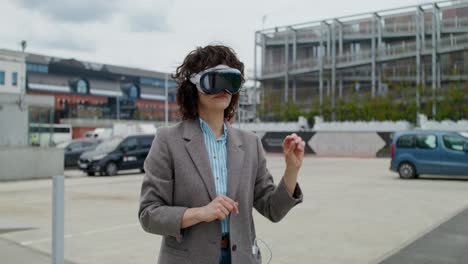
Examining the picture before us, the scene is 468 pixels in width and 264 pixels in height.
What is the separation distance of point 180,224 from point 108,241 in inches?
203

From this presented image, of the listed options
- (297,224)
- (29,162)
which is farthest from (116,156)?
(297,224)

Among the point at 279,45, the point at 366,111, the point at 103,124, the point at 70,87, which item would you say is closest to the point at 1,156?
the point at 366,111

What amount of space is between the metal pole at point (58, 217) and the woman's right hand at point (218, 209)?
125 cm

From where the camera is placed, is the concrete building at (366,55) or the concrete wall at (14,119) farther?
the concrete building at (366,55)

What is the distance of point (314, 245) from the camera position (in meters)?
6.39

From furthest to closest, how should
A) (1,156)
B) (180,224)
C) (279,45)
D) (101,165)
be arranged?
(279,45) < (101,165) < (1,156) < (180,224)

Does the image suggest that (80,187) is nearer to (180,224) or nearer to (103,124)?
(180,224)

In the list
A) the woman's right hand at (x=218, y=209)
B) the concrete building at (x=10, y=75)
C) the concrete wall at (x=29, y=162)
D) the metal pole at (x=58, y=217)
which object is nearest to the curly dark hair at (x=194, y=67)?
the woman's right hand at (x=218, y=209)

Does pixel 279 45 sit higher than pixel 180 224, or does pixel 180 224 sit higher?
pixel 279 45

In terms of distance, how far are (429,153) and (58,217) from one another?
1515 centimetres

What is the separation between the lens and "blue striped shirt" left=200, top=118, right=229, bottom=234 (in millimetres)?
2084

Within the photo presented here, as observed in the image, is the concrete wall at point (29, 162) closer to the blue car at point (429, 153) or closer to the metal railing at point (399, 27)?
the blue car at point (429, 153)

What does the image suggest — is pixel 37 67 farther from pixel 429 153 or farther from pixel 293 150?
pixel 293 150

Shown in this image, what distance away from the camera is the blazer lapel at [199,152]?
2.03 metres
